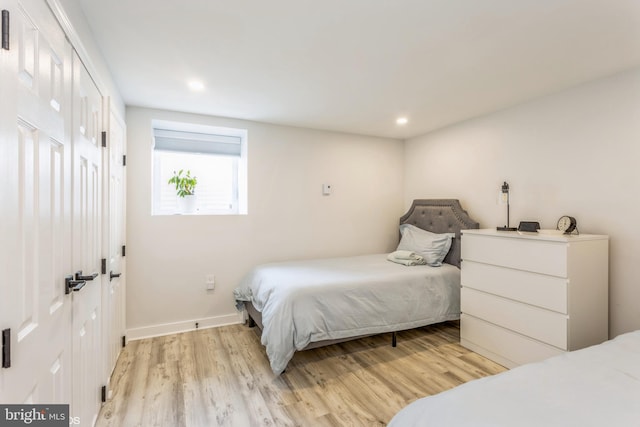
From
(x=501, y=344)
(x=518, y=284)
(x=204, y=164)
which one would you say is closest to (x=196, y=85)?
(x=204, y=164)

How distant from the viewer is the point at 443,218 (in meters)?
3.70

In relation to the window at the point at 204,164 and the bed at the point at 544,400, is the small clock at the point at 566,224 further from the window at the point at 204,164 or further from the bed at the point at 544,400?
the window at the point at 204,164

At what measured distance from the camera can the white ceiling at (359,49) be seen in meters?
1.62

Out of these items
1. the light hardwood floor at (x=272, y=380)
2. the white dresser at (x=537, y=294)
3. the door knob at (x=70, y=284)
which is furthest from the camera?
the white dresser at (x=537, y=294)

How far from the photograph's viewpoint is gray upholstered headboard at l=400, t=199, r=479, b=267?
3.46 meters

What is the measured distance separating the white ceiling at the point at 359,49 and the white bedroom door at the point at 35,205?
749 millimetres

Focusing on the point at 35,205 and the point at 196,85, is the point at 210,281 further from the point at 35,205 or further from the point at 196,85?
the point at 35,205

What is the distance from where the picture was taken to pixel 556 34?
1.81 meters

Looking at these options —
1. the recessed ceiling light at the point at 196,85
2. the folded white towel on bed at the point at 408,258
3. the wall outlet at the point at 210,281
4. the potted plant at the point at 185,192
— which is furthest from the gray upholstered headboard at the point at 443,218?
the recessed ceiling light at the point at 196,85

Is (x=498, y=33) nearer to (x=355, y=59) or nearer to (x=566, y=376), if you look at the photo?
(x=355, y=59)

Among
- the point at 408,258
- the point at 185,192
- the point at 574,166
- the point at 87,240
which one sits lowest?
the point at 408,258

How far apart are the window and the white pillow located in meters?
2.06

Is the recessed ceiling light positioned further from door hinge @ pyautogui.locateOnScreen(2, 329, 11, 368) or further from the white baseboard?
the white baseboard

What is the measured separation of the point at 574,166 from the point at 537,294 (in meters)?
1.15
